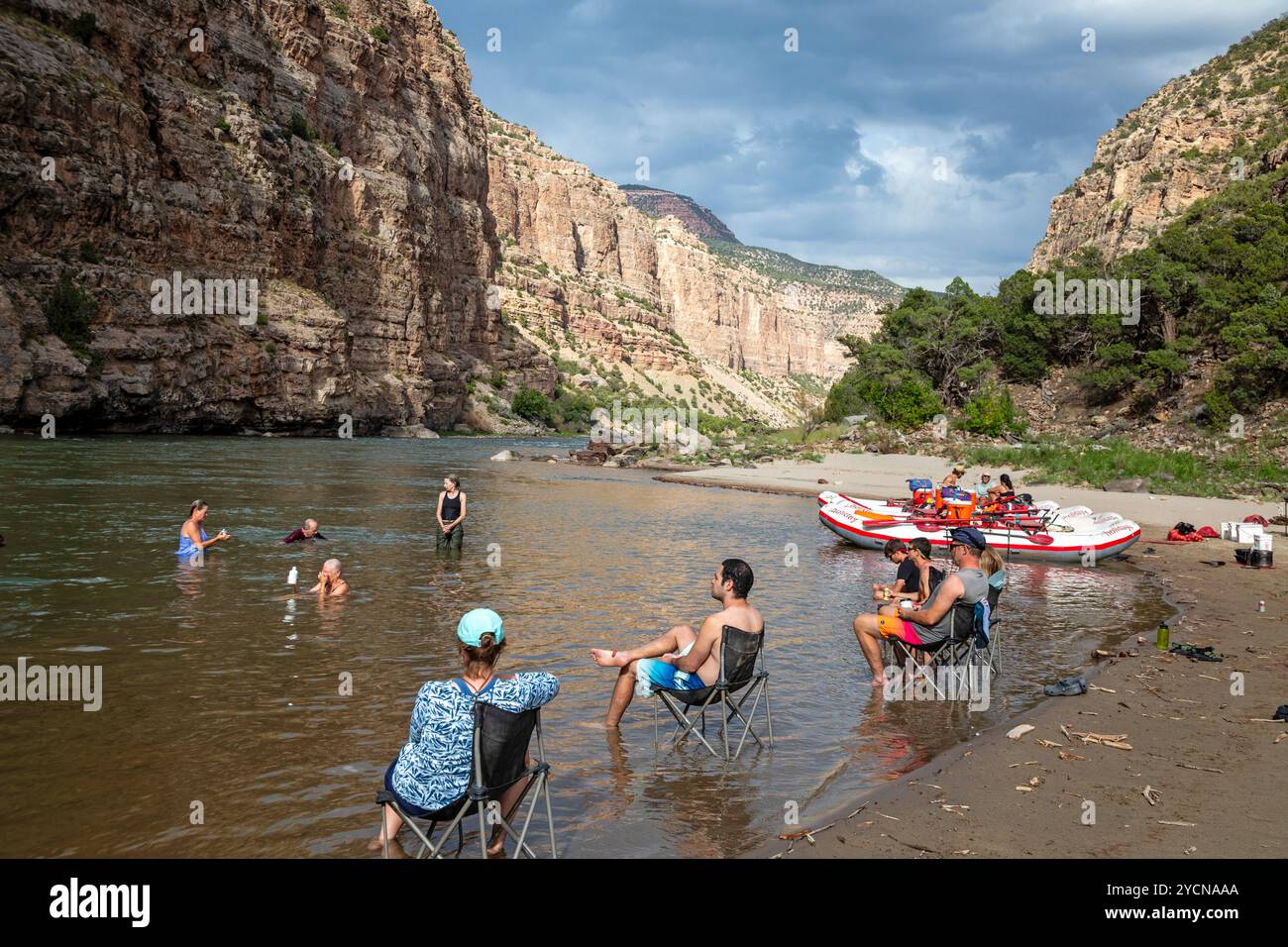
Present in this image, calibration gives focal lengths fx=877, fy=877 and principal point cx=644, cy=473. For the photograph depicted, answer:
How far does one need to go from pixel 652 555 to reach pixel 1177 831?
12.7 metres

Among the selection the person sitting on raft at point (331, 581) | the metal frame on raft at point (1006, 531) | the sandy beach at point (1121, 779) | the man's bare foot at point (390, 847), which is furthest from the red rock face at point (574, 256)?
Answer: the man's bare foot at point (390, 847)

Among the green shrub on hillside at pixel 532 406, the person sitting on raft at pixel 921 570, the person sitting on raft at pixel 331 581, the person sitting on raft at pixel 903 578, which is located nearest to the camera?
the person sitting on raft at pixel 921 570

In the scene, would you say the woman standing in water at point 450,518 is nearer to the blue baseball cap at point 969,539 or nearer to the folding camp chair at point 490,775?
the blue baseball cap at point 969,539

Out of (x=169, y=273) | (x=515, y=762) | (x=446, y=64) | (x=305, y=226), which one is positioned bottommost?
(x=515, y=762)

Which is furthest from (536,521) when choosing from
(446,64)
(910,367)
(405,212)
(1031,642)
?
(446,64)

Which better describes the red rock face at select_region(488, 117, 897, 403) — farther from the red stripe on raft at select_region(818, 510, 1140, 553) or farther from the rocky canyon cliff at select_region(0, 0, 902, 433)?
the red stripe on raft at select_region(818, 510, 1140, 553)

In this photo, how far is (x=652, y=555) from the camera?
1722 cm

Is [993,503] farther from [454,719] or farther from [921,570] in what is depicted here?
[454,719]

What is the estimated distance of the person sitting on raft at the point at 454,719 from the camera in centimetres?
453

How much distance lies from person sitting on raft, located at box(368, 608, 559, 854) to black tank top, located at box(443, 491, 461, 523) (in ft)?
38.6

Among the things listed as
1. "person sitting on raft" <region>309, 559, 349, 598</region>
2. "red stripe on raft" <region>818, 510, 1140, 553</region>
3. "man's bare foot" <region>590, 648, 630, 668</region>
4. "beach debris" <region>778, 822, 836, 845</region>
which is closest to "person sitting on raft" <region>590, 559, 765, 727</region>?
"man's bare foot" <region>590, 648, 630, 668</region>

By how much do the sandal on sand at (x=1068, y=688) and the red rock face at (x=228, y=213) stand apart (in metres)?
43.5
